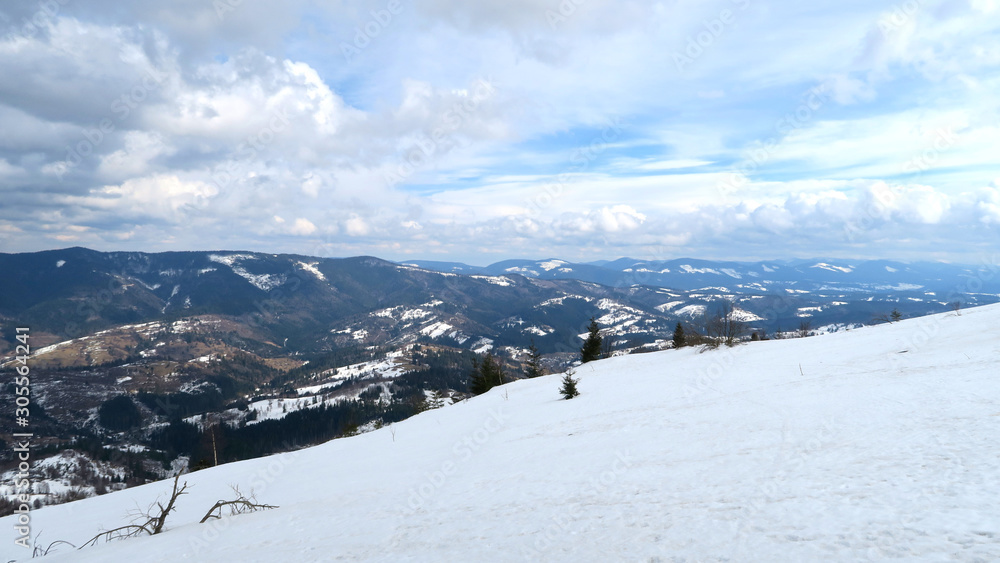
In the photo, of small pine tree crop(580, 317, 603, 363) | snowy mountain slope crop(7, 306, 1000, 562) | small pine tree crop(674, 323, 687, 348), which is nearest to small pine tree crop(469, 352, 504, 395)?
small pine tree crop(580, 317, 603, 363)

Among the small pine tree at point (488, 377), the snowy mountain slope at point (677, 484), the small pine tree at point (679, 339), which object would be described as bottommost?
the small pine tree at point (488, 377)

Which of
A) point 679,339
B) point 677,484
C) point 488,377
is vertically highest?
point 677,484

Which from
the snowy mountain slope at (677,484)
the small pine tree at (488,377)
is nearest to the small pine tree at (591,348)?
the small pine tree at (488,377)

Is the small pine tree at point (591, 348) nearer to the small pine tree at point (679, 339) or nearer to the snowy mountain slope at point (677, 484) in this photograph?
the small pine tree at point (679, 339)

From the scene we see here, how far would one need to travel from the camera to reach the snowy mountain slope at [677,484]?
6188 millimetres

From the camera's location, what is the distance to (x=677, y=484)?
8.97 m

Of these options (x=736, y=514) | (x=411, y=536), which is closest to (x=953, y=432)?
(x=736, y=514)

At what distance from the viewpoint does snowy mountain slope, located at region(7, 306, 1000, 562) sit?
6.19 metres

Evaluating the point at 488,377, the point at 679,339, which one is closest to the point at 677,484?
the point at 679,339

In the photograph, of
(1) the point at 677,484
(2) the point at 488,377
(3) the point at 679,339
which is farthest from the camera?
(2) the point at 488,377

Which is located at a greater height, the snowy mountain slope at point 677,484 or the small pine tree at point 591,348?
the snowy mountain slope at point 677,484

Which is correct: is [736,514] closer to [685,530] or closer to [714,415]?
[685,530]

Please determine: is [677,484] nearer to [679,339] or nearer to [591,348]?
[679,339]

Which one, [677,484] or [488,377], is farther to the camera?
[488,377]
